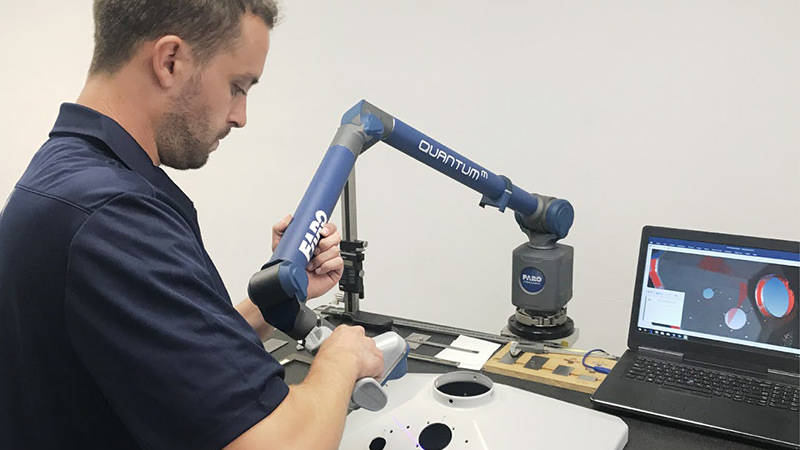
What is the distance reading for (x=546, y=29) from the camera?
2.21 metres

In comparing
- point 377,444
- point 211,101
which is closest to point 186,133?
point 211,101

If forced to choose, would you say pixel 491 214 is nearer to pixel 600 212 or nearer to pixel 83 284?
pixel 600 212

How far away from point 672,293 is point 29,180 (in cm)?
116

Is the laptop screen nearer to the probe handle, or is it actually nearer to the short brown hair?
the probe handle

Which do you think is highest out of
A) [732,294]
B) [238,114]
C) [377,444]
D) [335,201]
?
[238,114]

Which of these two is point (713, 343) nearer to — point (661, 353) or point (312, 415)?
point (661, 353)

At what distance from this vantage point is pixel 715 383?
48.1 inches

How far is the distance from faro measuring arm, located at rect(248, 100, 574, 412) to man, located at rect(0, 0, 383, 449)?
0.09 m

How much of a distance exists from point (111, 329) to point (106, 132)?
0.26m

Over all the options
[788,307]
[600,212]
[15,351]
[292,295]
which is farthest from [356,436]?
[600,212]

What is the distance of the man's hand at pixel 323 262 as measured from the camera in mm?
1142

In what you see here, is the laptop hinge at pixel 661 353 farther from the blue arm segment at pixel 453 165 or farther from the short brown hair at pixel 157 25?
the short brown hair at pixel 157 25

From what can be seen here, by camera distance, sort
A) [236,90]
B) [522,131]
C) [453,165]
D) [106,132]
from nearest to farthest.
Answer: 1. [106,132]
2. [236,90]
3. [453,165]
4. [522,131]

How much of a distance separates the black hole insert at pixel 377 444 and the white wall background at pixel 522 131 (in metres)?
1.46
